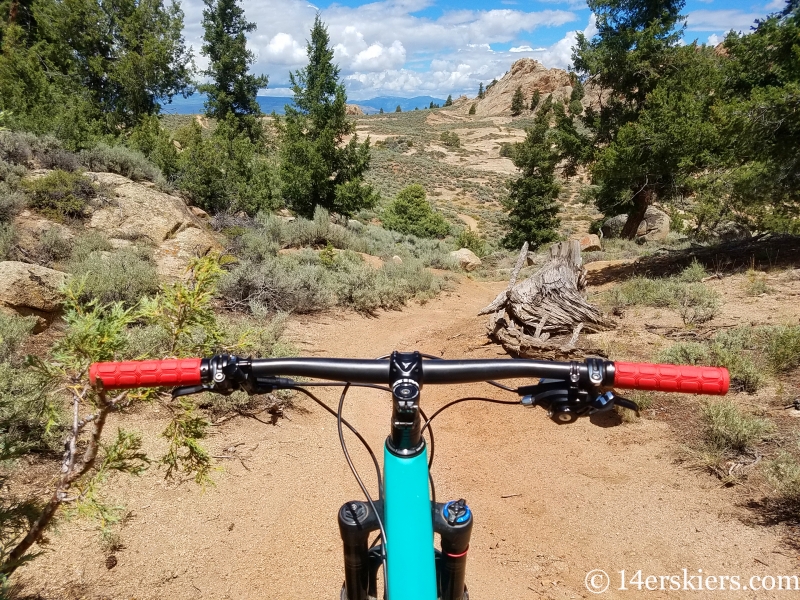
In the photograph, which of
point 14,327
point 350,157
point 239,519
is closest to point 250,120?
point 350,157

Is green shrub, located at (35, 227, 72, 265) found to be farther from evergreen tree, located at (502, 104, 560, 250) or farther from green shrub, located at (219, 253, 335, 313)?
evergreen tree, located at (502, 104, 560, 250)

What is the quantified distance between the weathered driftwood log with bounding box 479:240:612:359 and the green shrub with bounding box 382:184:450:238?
16074mm

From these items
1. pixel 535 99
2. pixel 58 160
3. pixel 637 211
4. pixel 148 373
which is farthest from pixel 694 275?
pixel 535 99

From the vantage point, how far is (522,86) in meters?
82.4

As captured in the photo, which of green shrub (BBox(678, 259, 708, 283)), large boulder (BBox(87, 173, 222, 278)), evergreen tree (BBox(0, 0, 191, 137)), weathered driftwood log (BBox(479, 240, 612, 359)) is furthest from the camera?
evergreen tree (BBox(0, 0, 191, 137))

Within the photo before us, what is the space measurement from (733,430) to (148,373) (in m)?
4.92

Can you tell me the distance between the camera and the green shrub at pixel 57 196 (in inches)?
355

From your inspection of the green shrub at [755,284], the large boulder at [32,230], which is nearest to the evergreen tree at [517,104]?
the green shrub at [755,284]

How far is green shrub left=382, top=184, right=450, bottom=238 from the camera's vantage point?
23531mm

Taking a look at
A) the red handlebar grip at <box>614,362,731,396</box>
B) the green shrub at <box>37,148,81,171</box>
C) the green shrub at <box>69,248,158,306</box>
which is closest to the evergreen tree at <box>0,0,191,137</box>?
the green shrub at <box>37,148,81,171</box>

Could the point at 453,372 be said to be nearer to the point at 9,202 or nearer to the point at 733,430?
the point at 733,430

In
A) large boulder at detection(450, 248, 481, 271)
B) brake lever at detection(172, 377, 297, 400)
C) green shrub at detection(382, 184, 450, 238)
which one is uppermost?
brake lever at detection(172, 377, 297, 400)

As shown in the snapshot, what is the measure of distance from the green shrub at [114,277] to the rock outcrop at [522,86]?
267 ft

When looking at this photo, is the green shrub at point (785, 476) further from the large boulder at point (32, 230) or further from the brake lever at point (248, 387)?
the large boulder at point (32, 230)
